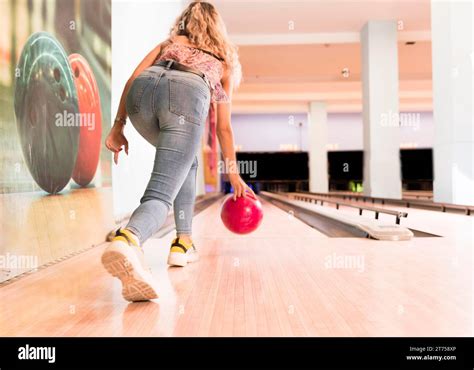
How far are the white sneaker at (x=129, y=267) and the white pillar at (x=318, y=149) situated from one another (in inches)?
634

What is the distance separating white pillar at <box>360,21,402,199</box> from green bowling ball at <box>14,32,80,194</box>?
7.77m

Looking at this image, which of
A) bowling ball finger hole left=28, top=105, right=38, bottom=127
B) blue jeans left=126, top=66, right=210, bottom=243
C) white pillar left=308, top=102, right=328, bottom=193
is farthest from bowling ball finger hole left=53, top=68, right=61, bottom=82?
white pillar left=308, top=102, right=328, bottom=193

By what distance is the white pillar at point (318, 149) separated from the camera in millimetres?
17375

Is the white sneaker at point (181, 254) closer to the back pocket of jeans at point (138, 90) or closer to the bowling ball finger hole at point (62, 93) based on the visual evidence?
the back pocket of jeans at point (138, 90)

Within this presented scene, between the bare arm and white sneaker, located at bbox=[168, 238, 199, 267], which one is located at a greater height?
the bare arm

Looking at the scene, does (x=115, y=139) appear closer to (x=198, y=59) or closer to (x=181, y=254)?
(x=198, y=59)

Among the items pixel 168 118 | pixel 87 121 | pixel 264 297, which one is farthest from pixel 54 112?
pixel 264 297

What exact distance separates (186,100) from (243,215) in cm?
116

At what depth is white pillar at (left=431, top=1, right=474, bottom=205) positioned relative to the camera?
20.7 feet

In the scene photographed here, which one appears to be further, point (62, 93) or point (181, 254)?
point (62, 93)

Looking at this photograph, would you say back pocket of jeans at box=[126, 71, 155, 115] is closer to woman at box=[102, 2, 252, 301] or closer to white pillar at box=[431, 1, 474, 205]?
woman at box=[102, 2, 252, 301]

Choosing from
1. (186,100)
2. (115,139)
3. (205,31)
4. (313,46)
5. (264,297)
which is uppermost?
(313,46)

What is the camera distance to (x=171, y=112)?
5.61ft
